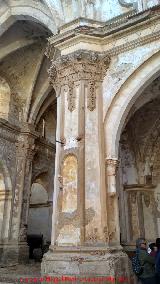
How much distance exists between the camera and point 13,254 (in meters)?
11.7

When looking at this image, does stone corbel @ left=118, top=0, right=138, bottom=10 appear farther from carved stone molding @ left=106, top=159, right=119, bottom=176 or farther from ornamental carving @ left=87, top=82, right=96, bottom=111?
carved stone molding @ left=106, top=159, right=119, bottom=176

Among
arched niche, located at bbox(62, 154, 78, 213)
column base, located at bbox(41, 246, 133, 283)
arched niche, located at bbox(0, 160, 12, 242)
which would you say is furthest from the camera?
arched niche, located at bbox(0, 160, 12, 242)

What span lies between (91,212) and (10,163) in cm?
695

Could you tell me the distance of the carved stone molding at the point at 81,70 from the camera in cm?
742

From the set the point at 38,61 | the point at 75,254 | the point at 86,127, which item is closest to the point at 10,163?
the point at 38,61

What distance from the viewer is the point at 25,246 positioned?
12.1 meters

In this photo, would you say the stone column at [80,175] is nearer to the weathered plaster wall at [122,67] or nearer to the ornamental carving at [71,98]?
the ornamental carving at [71,98]

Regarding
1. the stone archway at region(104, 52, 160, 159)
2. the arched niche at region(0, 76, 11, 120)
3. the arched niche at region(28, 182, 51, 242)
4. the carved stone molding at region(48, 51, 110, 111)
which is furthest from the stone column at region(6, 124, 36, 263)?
the stone archway at region(104, 52, 160, 159)

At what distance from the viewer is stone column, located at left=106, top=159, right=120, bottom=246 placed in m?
6.47

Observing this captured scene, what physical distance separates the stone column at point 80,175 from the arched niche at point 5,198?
5714 millimetres

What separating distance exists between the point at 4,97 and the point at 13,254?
6214mm

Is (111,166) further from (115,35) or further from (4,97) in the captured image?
(4,97)

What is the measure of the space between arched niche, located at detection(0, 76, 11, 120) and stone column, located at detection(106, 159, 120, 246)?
728cm

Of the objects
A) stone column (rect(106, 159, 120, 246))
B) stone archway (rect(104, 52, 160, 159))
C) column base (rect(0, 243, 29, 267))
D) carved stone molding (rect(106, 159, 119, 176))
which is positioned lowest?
column base (rect(0, 243, 29, 267))
